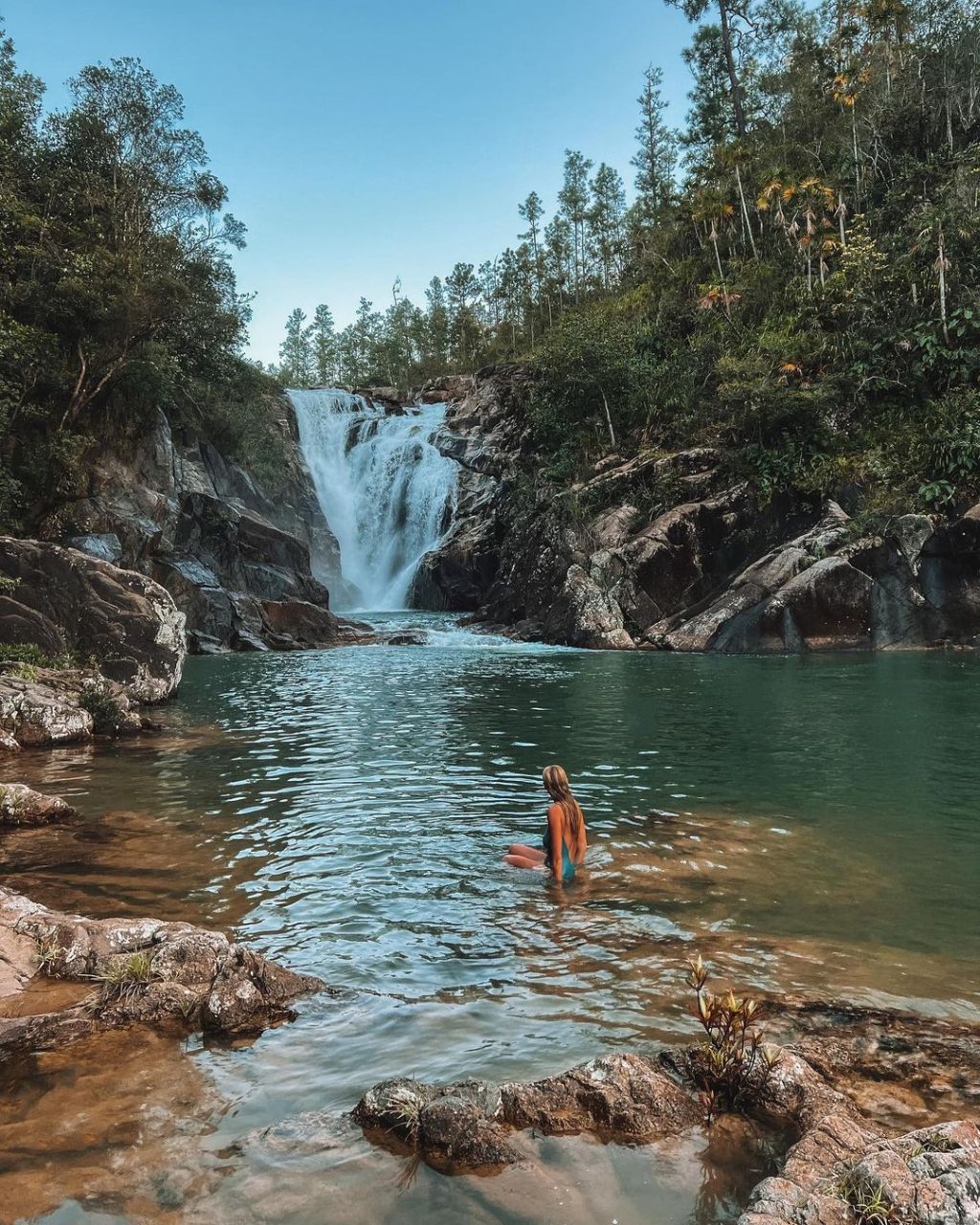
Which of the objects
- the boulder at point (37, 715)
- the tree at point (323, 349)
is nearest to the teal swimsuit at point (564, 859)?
the boulder at point (37, 715)

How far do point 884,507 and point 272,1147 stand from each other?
30.1m

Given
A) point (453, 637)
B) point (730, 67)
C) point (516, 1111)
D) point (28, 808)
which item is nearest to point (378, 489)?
point (453, 637)

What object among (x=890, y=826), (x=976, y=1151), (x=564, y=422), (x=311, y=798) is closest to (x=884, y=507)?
(x=564, y=422)

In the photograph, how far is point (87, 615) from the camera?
17.4 meters

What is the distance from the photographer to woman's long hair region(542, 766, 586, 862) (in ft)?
24.0

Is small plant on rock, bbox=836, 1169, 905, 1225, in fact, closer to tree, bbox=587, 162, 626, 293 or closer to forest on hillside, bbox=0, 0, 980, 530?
forest on hillside, bbox=0, 0, 980, 530

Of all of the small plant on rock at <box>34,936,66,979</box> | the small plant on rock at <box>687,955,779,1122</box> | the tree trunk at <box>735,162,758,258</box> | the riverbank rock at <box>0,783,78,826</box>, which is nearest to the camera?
Answer: the small plant on rock at <box>687,955,779,1122</box>

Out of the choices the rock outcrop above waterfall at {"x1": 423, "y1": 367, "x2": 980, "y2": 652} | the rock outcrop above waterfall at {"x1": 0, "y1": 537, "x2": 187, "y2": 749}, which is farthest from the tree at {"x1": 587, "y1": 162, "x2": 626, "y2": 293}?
the rock outcrop above waterfall at {"x1": 0, "y1": 537, "x2": 187, "y2": 749}

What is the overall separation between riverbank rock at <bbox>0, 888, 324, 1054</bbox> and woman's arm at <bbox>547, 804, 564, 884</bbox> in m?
2.65

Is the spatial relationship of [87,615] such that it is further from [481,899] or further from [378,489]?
[378,489]

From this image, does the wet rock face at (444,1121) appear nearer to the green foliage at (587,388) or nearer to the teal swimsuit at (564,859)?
the teal swimsuit at (564,859)

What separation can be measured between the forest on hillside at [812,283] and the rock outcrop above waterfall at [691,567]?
5.57 ft

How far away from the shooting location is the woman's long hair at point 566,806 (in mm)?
7305

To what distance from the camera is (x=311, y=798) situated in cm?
1041
